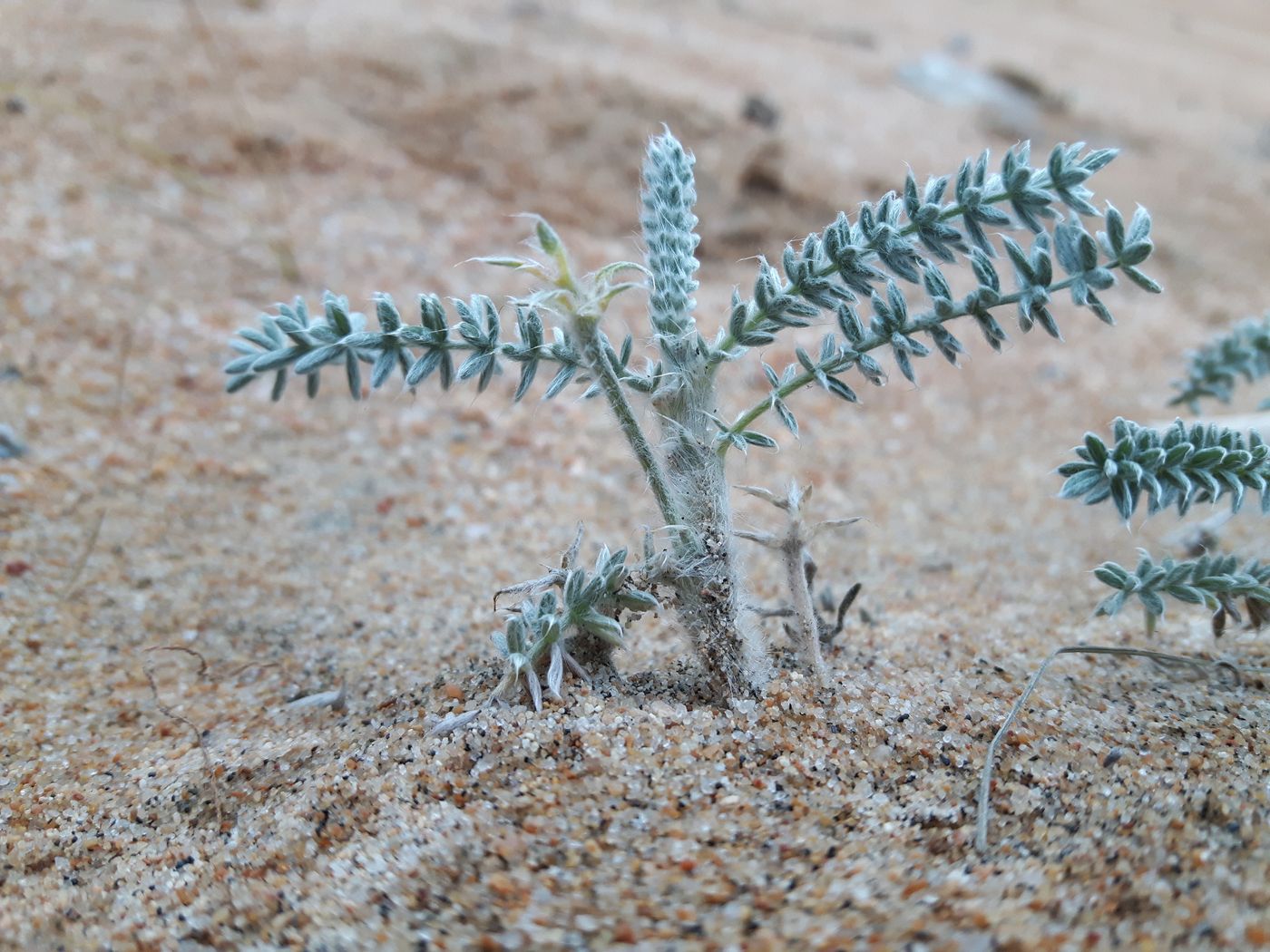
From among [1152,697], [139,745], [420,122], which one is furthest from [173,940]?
[420,122]

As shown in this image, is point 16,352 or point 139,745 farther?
point 16,352

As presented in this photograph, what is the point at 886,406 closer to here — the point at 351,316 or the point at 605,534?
the point at 605,534

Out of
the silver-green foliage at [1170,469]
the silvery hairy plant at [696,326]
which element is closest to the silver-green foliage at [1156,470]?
the silver-green foliage at [1170,469]

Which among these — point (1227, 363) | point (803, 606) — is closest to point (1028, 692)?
point (803, 606)

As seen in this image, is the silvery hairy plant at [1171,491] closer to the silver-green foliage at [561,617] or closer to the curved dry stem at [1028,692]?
the curved dry stem at [1028,692]

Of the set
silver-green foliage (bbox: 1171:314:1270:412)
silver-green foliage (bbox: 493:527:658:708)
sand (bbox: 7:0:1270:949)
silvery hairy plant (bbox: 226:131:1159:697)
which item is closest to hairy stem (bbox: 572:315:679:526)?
silvery hairy plant (bbox: 226:131:1159:697)

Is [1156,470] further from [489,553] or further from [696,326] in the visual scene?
[489,553]

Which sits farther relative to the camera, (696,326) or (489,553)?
(489,553)
